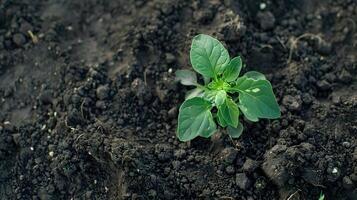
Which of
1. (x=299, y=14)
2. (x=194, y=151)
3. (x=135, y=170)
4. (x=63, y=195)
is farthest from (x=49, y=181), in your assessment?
(x=299, y=14)

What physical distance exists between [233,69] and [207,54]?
148mm

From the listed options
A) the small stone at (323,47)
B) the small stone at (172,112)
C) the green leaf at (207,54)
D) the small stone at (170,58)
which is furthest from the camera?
the small stone at (323,47)

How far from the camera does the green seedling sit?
238cm

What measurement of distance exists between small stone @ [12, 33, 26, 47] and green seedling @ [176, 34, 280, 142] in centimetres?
112

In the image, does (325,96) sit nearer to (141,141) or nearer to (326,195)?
(326,195)

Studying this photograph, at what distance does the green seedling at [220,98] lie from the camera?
2.38 meters

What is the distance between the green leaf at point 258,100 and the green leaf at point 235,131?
0.14 meters

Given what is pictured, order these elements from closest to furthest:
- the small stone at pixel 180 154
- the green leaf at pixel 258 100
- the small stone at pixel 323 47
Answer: the green leaf at pixel 258 100 < the small stone at pixel 180 154 < the small stone at pixel 323 47

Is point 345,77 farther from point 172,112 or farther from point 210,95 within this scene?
point 172,112

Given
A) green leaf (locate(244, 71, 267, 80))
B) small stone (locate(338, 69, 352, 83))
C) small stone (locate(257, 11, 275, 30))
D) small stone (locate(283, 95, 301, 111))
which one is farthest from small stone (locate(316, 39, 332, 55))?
green leaf (locate(244, 71, 267, 80))

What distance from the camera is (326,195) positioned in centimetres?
253

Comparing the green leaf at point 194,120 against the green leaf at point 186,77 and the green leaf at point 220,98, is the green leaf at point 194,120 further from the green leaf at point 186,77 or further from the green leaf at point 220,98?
the green leaf at point 186,77

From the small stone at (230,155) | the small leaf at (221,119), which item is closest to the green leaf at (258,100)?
the small leaf at (221,119)

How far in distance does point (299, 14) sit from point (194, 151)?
45.1 inches
